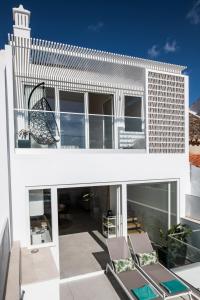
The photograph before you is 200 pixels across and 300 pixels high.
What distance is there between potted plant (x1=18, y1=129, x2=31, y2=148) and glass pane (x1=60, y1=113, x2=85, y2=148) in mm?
1097

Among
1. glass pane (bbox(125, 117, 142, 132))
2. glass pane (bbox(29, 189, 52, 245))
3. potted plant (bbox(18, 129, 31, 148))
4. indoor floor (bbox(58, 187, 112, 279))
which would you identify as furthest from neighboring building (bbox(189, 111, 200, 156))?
potted plant (bbox(18, 129, 31, 148))

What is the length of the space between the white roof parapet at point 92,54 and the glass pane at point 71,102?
2.61 metres

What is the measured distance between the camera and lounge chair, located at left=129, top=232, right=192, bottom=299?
518 centimetres

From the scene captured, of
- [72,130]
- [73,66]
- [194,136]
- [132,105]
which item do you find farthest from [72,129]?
[194,136]

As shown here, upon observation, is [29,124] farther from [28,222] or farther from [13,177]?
[28,222]

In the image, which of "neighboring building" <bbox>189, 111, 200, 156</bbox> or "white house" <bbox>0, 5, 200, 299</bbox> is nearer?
"white house" <bbox>0, 5, 200, 299</bbox>

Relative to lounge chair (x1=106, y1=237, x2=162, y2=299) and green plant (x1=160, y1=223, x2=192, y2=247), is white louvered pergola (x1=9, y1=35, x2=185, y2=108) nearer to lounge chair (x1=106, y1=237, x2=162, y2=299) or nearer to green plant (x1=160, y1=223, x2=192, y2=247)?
green plant (x1=160, y1=223, x2=192, y2=247)

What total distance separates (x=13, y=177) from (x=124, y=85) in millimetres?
6814

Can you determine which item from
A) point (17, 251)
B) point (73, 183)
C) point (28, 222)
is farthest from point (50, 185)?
point (17, 251)

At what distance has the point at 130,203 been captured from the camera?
27.9 feet

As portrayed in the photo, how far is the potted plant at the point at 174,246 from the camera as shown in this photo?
6957mm

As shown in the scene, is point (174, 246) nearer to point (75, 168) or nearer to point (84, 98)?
point (75, 168)

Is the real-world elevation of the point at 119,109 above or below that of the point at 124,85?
below

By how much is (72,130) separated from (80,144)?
564mm
